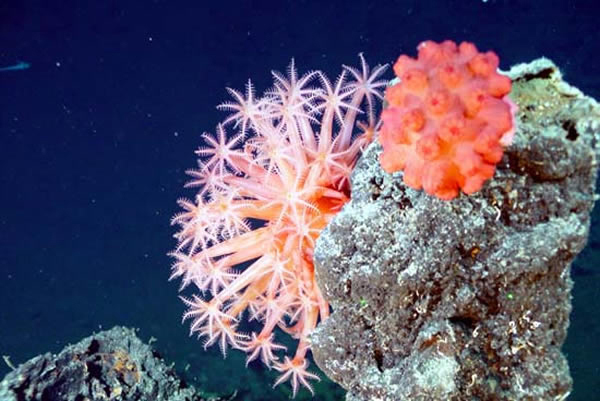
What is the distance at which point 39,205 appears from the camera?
835 inches

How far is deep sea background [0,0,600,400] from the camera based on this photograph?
12.8 meters

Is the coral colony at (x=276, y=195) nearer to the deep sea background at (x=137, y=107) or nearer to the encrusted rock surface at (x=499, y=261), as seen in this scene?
the encrusted rock surface at (x=499, y=261)

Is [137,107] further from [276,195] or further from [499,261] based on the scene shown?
[499,261]

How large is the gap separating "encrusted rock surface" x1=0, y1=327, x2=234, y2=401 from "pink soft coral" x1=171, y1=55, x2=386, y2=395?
854mm

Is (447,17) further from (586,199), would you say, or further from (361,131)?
(586,199)

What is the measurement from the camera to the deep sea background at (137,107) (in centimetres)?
1284

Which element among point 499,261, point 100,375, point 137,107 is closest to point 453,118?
point 499,261

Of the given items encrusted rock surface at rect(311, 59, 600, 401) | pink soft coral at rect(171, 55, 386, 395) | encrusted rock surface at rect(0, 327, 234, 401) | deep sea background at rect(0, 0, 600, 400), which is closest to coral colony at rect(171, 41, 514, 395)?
pink soft coral at rect(171, 55, 386, 395)

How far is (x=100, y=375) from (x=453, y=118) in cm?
355

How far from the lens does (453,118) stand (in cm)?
212

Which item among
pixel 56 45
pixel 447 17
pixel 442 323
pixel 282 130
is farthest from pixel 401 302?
pixel 56 45

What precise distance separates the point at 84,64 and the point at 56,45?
5.35ft

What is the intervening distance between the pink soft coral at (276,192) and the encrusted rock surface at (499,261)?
941 mm

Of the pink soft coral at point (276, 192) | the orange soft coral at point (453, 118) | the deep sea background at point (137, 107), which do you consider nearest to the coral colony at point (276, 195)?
the pink soft coral at point (276, 192)
